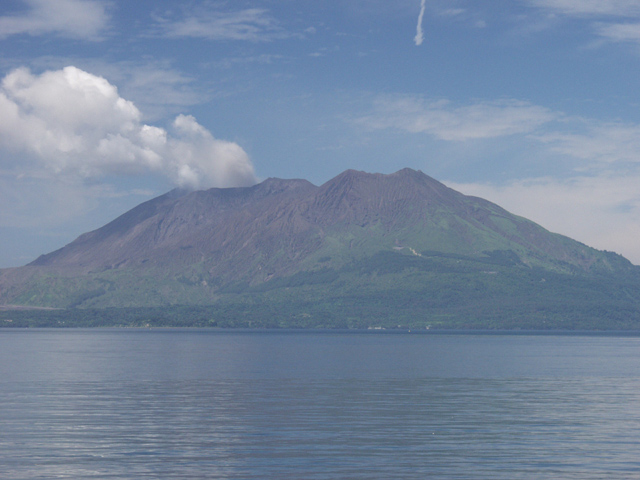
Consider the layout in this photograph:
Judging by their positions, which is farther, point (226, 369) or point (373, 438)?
point (226, 369)

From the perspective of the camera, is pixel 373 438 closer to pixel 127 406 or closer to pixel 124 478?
pixel 124 478

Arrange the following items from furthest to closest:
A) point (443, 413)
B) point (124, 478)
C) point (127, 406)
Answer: point (127, 406)
point (443, 413)
point (124, 478)

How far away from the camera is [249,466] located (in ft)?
141

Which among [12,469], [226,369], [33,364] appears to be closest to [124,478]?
[12,469]

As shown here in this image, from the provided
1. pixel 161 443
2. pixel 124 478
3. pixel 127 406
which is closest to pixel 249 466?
pixel 124 478

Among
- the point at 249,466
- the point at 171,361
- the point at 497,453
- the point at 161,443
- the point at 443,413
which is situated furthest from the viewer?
the point at 171,361

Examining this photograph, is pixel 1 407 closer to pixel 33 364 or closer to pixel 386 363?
pixel 33 364

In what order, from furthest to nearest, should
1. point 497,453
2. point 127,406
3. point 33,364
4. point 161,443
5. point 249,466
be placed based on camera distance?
point 33,364 < point 127,406 < point 161,443 < point 497,453 < point 249,466

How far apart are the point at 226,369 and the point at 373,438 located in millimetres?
79664

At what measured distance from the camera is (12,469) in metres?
42.1

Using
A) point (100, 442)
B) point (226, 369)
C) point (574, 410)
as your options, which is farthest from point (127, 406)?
point (226, 369)

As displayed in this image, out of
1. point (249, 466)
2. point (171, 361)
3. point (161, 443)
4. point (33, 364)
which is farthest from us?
point (171, 361)

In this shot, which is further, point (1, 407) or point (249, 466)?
point (1, 407)

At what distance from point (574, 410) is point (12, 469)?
162ft
